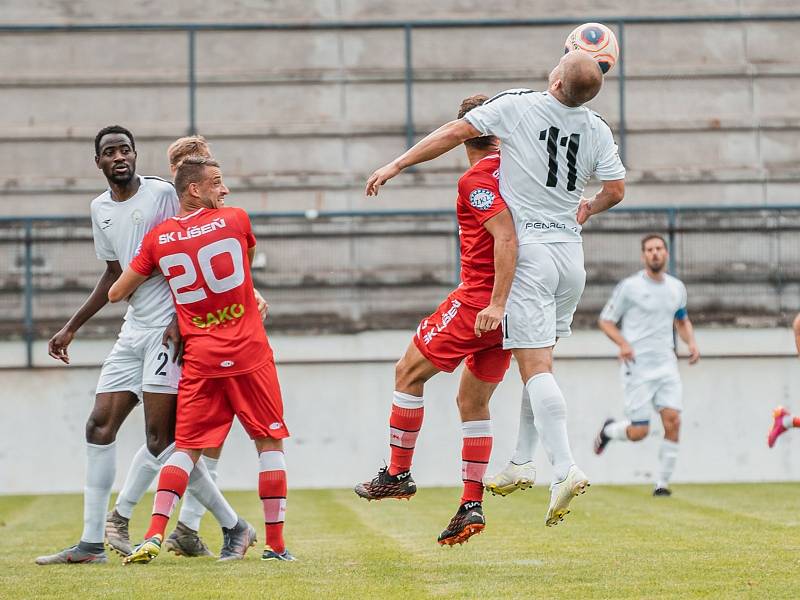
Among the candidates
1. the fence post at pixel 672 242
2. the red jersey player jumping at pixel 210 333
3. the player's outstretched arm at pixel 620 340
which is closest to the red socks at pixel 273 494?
the red jersey player jumping at pixel 210 333

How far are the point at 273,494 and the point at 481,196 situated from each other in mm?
1876

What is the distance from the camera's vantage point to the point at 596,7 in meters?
19.1

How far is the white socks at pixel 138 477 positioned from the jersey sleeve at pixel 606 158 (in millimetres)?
2826

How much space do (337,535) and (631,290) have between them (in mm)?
5750

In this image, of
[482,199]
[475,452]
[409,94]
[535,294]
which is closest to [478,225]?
[482,199]

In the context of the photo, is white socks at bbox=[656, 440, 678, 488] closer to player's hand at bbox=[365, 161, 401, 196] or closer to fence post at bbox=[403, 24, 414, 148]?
fence post at bbox=[403, 24, 414, 148]

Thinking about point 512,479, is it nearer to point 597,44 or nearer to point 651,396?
point 597,44

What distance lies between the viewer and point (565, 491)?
624cm

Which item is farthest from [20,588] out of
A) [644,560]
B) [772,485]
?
[772,485]

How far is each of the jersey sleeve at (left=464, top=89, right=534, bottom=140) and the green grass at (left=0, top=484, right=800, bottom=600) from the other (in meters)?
2.12

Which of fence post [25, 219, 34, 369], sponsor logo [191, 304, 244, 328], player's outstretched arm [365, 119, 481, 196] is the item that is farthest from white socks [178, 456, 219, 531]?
fence post [25, 219, 34, 369]

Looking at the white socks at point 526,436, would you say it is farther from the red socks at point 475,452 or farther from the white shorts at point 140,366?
the white shorts at point 140,366

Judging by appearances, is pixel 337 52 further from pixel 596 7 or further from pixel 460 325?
pixel 460 325

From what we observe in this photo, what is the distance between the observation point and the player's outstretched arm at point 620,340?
527 inches
